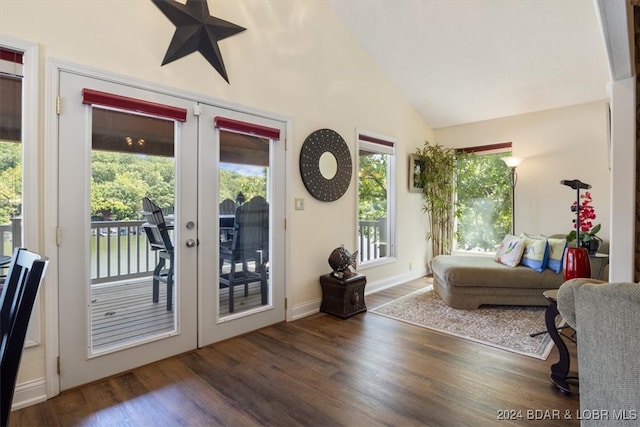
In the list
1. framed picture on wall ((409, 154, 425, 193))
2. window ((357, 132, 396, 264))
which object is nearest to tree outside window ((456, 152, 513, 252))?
framed picture on wall ((409, 154, 425, 193))

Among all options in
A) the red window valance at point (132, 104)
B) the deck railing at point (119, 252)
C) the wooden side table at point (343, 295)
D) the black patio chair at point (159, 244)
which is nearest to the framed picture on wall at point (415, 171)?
the wooden side table at point (343, 295)

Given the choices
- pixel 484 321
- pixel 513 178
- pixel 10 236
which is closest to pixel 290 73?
pixel 10 236

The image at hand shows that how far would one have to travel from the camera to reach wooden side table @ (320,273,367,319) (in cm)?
341

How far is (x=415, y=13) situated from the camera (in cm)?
357

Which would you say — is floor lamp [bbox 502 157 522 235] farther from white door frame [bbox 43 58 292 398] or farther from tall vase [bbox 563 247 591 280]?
white door frame [bbox 43 58 292 398]

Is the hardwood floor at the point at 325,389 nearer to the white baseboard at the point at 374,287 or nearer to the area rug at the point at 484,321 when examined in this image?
the area rug at the point at 484,321

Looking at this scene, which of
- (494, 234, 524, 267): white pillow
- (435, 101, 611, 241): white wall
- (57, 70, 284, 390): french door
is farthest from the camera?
(435, 101, 611, 241): white wall

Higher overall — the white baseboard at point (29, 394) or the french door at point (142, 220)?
the french door at point (142, 220)

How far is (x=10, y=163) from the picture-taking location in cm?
191

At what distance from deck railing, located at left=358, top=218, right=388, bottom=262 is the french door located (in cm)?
172

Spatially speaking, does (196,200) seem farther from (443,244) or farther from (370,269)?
(443,244)

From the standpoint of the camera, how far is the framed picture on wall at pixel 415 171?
505 centimetres

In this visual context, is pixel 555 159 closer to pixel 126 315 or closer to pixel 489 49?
pixel 489 49

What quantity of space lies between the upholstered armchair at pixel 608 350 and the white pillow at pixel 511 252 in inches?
107
